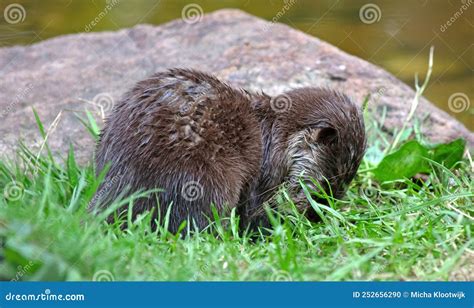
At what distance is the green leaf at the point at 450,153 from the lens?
6004mm

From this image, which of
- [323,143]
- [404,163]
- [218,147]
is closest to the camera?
[218,147]

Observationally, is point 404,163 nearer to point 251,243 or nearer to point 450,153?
point 450,153

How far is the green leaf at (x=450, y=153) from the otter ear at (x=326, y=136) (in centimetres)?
108

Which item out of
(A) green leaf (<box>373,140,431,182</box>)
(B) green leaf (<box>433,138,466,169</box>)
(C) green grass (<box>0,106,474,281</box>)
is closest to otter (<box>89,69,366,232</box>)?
(C) green grass (<box>0,106,474,281</box>)

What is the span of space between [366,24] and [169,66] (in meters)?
5.18

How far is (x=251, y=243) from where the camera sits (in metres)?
4.98

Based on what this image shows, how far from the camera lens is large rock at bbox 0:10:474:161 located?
22.6 ft

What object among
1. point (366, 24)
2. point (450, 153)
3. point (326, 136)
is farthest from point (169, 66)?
point (366, 24)

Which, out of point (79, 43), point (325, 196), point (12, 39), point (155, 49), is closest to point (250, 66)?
point (155, 49)

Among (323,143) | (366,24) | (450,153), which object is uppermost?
(366,24)

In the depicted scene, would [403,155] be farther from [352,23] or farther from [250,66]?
[352,23]

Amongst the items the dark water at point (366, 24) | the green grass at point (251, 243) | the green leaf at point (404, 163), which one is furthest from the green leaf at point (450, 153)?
the dark water at point (366, 24)
